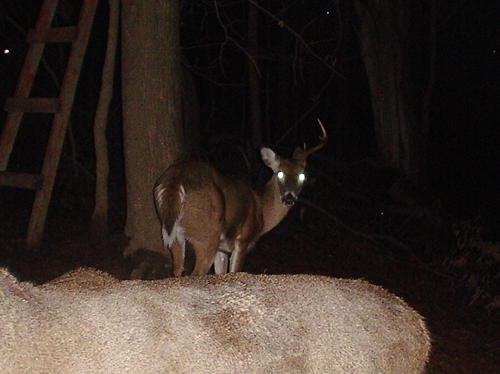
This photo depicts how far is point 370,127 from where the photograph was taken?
1357 inches

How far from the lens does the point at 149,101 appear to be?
6684 millimetres

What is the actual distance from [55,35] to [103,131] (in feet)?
5.01

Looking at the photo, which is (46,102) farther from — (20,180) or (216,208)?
(216,208)

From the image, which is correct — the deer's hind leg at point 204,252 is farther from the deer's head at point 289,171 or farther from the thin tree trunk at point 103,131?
the deer's head at point 289,171

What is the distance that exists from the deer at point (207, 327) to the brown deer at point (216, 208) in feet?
11.5

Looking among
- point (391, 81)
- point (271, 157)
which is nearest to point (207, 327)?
point (271, 157)

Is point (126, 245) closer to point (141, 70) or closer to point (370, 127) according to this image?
point (141, 70)

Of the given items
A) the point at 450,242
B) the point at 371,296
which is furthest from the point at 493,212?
the point at 371,296

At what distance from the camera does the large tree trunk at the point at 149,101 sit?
6660mm

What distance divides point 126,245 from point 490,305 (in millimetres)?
5058

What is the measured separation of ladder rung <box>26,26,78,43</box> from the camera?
7.20 metres

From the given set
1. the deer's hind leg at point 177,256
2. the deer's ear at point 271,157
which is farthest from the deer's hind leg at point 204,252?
the deer's ear at point 271,157

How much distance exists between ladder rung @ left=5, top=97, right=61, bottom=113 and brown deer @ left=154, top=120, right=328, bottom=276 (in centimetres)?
160

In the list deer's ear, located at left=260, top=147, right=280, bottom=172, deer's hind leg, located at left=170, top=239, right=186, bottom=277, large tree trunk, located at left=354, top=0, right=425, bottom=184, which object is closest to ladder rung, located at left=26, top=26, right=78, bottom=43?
deer's hind leg, located at left=170, top=239, right=186, bottom=277
